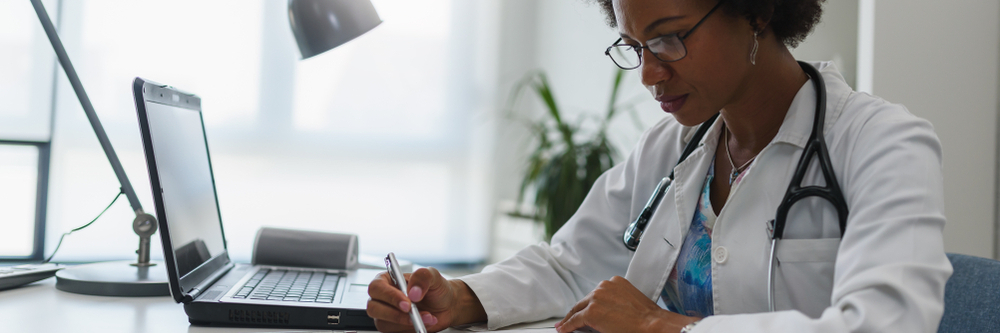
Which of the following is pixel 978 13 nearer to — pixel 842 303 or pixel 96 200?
pixel 842 303

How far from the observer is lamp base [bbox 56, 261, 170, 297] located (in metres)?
1.10

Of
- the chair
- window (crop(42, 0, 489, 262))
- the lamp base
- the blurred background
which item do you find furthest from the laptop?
window (crop(42, 0, 489, 262))

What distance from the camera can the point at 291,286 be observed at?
3.46 feet

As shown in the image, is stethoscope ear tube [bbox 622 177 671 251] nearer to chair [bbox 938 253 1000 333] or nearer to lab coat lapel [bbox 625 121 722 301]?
lab coat lapel [bbox 625 121 722 301]

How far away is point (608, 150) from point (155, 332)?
191 cm

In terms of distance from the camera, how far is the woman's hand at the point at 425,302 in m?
0.84

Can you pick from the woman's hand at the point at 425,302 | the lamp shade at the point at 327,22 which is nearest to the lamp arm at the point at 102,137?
the lamp shade at the point at 327,22

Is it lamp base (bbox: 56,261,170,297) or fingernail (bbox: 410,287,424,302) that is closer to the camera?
fingernail (bbox: 410,287,424,302)

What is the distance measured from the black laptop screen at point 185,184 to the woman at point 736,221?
1.06ft

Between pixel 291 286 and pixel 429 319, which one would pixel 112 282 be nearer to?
pixel 291 286

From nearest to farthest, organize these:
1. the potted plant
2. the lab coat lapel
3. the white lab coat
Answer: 1. the white lab coat
2. the lab coat lapel
3. the potted plant

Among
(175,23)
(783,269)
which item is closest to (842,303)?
(783,269)

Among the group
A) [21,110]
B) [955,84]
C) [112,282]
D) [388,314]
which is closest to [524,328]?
[388,314]

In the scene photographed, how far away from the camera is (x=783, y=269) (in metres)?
0.84
